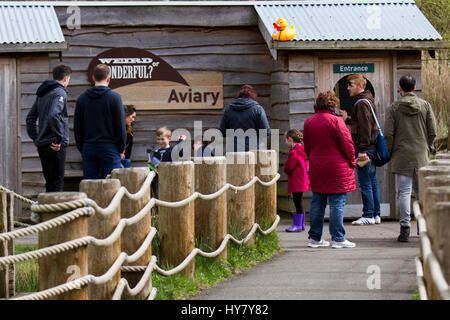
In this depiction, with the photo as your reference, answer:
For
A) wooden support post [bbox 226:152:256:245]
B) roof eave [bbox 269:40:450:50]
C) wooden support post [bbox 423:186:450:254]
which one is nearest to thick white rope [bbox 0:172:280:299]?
wooden support post [bbox 226:152:256:245]

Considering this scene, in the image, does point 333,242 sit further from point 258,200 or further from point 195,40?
point 195,40

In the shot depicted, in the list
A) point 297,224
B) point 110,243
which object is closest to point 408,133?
point 297,224

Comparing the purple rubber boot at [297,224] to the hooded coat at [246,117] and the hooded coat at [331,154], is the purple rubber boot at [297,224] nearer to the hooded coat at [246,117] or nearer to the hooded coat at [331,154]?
the hooded coat at [246,117]

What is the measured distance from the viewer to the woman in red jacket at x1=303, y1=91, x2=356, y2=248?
8.32 metres

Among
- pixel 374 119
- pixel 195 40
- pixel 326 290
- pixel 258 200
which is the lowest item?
pixel 326 290

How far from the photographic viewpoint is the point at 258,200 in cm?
887

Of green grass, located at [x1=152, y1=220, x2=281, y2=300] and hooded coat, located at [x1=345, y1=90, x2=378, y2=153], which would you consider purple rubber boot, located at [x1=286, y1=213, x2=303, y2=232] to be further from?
green grass, located at [x1=152, y1=220, x2=281, y2=300]

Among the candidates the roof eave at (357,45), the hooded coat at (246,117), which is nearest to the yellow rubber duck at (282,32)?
the roof eave at (357,45)

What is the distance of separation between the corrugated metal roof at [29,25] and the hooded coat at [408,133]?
4.65m

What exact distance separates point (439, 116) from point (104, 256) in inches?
499

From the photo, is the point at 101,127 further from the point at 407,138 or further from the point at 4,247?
the point at 407,138
